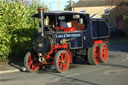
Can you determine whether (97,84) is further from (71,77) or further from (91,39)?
(91,39)

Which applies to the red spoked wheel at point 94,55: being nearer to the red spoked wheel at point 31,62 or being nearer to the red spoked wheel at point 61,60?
the red spoked wheel at point 61,60

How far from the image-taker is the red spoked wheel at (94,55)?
39.4 ft

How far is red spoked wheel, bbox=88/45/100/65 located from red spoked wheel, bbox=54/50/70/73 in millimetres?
2037

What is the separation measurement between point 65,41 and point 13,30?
405 centimetres

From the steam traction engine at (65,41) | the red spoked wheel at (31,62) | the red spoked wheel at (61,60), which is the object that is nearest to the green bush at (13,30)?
the steam traction engine at (65,41)

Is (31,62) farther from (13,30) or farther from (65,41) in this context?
(13,30)

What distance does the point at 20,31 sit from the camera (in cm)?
1350

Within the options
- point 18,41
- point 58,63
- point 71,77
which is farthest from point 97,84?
point 18,41

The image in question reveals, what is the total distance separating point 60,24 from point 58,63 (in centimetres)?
264

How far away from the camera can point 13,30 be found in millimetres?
13250

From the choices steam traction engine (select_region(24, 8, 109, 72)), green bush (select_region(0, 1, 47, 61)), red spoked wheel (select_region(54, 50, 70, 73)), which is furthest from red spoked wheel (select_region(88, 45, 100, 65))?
green bush (select_region(0, 1, 47, 61))

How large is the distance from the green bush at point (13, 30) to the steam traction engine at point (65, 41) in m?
2.30

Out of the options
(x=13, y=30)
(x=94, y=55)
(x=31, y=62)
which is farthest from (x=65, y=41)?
(x=13, y=30)

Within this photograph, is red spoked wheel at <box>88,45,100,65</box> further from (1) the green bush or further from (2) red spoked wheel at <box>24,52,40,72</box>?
(1) the green bush
